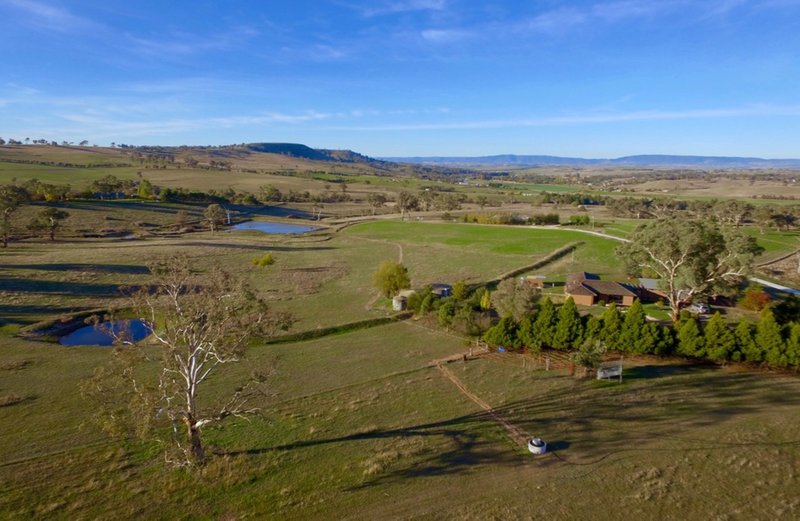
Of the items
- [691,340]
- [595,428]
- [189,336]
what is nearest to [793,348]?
[691,340]

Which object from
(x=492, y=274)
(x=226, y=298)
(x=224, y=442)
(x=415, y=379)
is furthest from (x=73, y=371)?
(x=492, y=274)

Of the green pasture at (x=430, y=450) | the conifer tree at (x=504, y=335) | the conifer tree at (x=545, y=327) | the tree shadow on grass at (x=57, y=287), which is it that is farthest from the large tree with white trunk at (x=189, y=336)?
the tree shadow on grass at (x=57, y=287)

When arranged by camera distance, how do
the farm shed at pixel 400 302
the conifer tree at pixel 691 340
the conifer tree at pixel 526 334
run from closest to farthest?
the conifer tree at pixel 691 340 → the conifer tree at pixel 526 334 → the farm shed at pixel 400 302

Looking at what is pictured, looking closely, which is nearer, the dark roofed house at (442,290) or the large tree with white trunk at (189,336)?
the large tree with white trunk at (189,336)

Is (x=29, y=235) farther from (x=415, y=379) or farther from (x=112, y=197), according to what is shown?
(x=415, y=379)

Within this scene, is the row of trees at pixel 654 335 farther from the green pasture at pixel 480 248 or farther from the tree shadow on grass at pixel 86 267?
the tree shadow on grass at pixel 86 267

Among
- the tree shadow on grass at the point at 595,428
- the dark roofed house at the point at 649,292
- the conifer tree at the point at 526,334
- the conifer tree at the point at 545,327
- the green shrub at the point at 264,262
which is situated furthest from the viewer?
the green shrub at the point at 264,262

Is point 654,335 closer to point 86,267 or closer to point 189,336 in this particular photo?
point 189,336
